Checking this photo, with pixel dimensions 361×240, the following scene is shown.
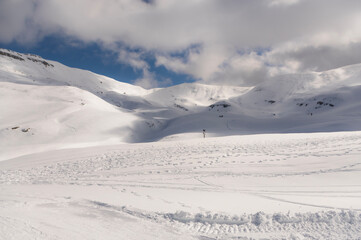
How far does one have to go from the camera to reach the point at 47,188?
8312mm

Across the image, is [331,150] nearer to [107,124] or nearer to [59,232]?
[59,232]

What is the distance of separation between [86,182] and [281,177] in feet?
25.4

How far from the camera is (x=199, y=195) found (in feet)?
22.5

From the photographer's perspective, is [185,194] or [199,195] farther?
[185,194]

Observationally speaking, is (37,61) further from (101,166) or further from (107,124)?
(101,166)

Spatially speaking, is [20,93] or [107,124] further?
[20,93]

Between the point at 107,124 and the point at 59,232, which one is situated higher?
the point at 107,124

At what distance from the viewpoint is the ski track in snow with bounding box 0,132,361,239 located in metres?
4.62

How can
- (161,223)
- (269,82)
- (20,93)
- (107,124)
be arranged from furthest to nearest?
(269,82) < (20,93) < (107,124) < (161,223)

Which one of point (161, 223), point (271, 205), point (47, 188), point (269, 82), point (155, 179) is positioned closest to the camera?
point (161, 223)

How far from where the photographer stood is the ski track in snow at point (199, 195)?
15.1 feet

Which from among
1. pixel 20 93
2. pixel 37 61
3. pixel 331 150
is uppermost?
pixel 37 61

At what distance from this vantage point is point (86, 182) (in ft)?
29.6

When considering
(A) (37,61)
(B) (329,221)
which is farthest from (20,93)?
(A) (37,61)
